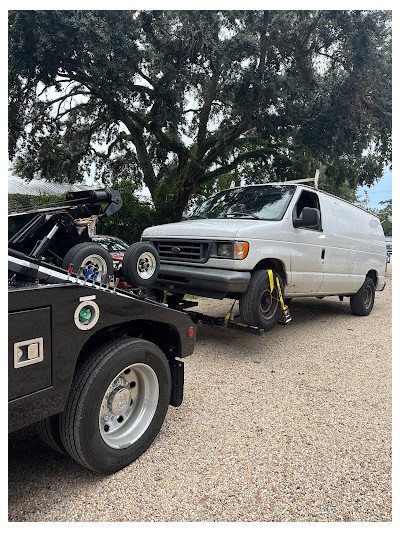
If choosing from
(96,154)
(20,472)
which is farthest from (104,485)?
A: (96,154)

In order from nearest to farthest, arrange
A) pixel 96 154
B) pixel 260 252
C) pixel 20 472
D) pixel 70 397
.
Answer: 1. pixel 70 397
2. pixel 20 472
3. pixel 260 252
4. pixel 96 154

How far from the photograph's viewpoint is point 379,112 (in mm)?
13195

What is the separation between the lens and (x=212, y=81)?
12.9 m

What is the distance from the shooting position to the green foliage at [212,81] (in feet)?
35.1

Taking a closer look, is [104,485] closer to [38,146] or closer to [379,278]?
[379,278]

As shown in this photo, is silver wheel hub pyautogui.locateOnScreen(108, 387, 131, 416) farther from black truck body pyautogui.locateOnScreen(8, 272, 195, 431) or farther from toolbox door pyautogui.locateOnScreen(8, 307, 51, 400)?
toolbox door pyautogui.locateOnScreen(8, 307, 51, 400)

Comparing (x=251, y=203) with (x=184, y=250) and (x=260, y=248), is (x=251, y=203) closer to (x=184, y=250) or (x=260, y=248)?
(x=260, y=248)

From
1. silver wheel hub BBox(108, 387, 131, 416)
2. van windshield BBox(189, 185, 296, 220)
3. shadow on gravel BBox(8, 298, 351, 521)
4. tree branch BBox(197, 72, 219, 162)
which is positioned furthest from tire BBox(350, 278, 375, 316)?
tree branch BBox(197, 72, 219, 162)

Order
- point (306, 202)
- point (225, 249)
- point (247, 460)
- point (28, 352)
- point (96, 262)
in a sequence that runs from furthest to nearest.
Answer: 1. point (306, 202)
2. point (225, 249)
3. point (96, 262)
4. point (247, 460)
5. point (28, 352)

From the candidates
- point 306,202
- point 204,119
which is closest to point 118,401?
point 306,202

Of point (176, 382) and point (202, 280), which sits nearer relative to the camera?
Result: point (176, 382)

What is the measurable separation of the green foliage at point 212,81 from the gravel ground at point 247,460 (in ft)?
31.1

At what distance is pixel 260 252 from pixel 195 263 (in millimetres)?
835

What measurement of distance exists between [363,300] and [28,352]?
7.33m
